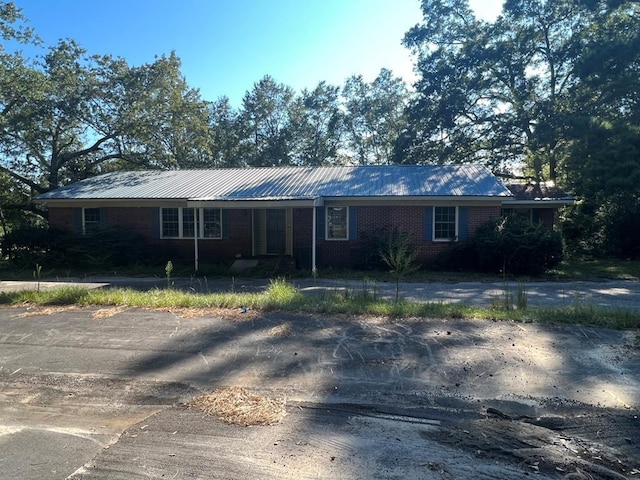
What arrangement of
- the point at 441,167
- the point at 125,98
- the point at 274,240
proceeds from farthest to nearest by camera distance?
the point at 125,98, the point at 441,167, the point at 274,240

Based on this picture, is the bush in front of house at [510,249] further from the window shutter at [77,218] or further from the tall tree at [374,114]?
the tall tree at [374,114]

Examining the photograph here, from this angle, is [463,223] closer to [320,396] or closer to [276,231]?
[276,231]

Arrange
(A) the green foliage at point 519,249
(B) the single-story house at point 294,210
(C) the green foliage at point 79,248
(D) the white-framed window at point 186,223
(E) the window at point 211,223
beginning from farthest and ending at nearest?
(E) the window at point 211,223 → (D) the white-framed window at point 186,223 → (C) the green foliage at point 79,248 → (B) the single-story house at point 294,210 → (A) the green foliage at point 519,249

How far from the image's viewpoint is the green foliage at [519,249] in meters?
14.4

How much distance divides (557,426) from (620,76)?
21.2m

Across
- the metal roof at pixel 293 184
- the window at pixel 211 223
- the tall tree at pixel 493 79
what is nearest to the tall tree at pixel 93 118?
the metal roof at pixel 293 184

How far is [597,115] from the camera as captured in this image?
21.5m

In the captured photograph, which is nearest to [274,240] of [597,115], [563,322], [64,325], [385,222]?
[385,222]

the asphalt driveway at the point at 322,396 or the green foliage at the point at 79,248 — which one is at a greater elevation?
the green foliage at the point at 79,248

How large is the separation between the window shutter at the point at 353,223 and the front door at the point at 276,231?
111 inches

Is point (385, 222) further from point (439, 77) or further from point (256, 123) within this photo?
point (256, 123)

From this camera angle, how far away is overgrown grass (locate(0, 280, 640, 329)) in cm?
750

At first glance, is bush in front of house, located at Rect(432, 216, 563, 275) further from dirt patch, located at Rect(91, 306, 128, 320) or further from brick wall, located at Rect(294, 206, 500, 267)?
dirt patch, located at Rect(91, 306, 128, 320)

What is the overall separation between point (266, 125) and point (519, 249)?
3048cm
